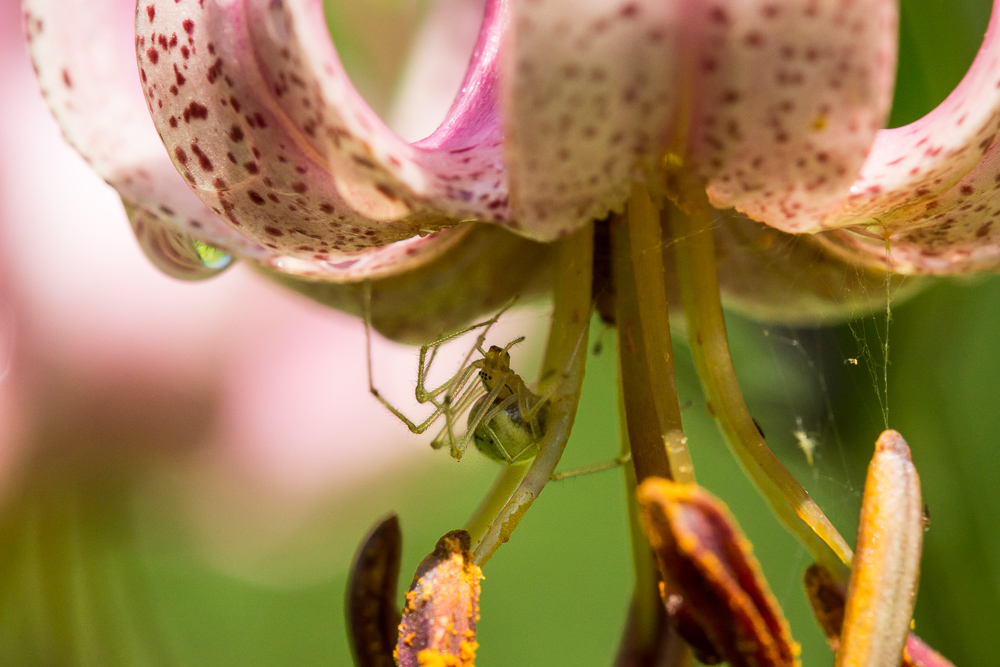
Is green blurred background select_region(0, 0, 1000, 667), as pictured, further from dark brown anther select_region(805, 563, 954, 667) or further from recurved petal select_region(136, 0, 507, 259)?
recurved petal select_region(136, 0, 507, 259)

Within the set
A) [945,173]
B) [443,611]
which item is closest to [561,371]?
[443,611]

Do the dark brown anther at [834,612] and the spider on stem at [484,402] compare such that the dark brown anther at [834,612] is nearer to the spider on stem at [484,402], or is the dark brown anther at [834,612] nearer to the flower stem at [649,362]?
the flower stem at [649,362]

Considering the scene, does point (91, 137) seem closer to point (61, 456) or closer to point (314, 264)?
point (314, 264)

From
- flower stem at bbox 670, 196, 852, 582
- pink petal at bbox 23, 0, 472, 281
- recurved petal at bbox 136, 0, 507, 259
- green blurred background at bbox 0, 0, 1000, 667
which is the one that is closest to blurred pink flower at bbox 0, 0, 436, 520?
green blurred background at bbox 0, 0, 1000, 667

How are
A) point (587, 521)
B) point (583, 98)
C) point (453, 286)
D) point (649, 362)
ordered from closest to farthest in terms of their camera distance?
point (583, 98) → point (649, 362) → point (453, 286) → point (587, 521)

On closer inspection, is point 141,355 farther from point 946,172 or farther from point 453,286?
point 946,172
